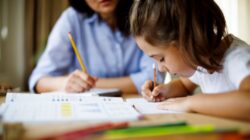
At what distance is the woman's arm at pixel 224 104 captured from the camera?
2.10 ft

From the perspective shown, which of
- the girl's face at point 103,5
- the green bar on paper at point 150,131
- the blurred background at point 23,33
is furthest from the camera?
the blurred background at point 23,33

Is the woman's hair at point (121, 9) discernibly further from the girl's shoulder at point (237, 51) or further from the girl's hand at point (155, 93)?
the girl's shoulder at point (237, 51)

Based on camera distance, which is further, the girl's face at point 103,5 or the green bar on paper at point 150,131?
the girl's face at point 103,5

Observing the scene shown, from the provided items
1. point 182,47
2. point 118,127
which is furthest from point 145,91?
point 118,127

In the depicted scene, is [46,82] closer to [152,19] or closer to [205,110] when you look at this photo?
[152,19]

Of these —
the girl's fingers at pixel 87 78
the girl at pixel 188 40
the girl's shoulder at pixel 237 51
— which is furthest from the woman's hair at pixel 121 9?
the girl's shoulder at pixel 237 51

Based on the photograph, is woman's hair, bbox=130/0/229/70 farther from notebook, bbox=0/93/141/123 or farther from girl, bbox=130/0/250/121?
notebook, bbox=0/93/141/123

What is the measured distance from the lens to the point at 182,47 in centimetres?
87

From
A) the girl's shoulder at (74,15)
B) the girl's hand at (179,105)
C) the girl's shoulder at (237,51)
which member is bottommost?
the girl's hand at (179,105)

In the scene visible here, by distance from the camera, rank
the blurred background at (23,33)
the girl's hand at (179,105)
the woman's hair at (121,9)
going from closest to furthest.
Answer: the girl's hand at (179,105) < the woman's hair at (121,9) < the blurred background at (23,33)

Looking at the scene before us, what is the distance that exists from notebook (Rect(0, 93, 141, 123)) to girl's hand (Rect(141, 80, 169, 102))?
16cm

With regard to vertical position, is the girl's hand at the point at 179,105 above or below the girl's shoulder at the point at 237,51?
below

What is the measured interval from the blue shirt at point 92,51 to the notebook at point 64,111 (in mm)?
613

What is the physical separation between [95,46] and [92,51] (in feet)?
0.09
